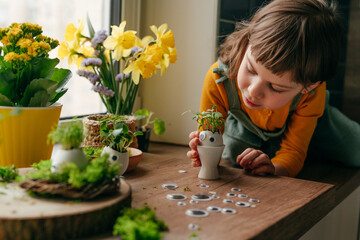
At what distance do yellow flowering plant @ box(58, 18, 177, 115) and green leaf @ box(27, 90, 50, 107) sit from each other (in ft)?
0.90

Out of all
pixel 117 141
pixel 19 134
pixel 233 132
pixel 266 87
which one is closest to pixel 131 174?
pixel 117 141

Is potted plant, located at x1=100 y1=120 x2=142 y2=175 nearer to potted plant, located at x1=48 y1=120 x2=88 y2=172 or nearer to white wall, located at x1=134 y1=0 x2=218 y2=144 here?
potted plant, located at x1=48 y1=120 x2=88 y2=172

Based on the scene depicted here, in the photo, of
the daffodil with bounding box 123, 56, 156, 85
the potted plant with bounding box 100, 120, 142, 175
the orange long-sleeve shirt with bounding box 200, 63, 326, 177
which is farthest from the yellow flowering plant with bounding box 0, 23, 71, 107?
the orange long-sleeve shirt with bounding box 200, 63, 326, 177

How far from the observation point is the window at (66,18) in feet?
3.50

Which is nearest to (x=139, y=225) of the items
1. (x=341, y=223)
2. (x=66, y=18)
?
(x=341, y=223)

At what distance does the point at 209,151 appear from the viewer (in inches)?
31.4

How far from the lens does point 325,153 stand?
134 centimetres

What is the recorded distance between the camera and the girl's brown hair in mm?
860

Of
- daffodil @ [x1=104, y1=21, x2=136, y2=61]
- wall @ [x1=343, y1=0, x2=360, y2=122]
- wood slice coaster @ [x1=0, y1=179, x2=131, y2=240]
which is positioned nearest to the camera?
wood slice coaster @ [x1=0, y1=179, x2=131, y2=240]

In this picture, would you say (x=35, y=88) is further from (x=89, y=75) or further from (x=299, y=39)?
(x=299, y=39)

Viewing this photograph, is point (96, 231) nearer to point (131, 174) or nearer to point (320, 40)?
point (131, 174)

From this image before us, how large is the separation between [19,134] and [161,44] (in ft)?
1.51

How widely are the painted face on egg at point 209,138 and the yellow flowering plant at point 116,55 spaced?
0.34m

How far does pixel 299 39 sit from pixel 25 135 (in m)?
0.63
